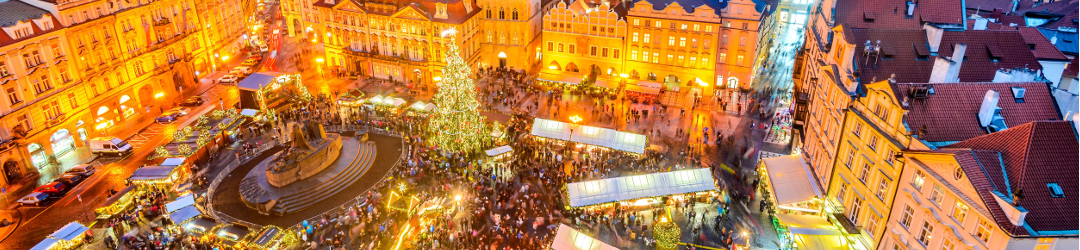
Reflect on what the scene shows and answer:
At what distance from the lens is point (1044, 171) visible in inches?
1101

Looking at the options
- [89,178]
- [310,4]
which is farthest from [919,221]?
[310,4]

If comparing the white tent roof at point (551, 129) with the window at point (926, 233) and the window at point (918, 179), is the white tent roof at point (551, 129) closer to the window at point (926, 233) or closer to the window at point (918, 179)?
the window at point (918, 179)

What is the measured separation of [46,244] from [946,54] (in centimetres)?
6033

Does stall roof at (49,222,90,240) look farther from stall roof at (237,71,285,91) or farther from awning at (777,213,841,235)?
awning at (777,213,841,235)

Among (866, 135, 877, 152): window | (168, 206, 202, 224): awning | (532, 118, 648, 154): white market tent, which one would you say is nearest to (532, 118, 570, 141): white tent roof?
(532, 118, 648, 154): white market tent

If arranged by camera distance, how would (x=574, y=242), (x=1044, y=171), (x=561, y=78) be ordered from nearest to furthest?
(x=1044, y=171) < (x=574, y=242) < (x=561, y=78)

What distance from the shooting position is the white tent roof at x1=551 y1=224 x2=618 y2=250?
3722 centimetres

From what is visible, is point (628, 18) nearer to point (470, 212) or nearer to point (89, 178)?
point (470, 212)

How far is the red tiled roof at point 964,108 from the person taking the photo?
3353cm

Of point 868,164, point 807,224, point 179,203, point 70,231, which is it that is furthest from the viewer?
point 179,203

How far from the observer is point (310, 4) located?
81.0m

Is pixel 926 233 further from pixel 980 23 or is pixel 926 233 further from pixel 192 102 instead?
pixel 192 102

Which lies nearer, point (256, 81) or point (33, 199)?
point (33, 199)

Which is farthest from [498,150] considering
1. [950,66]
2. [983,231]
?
[983,231]
